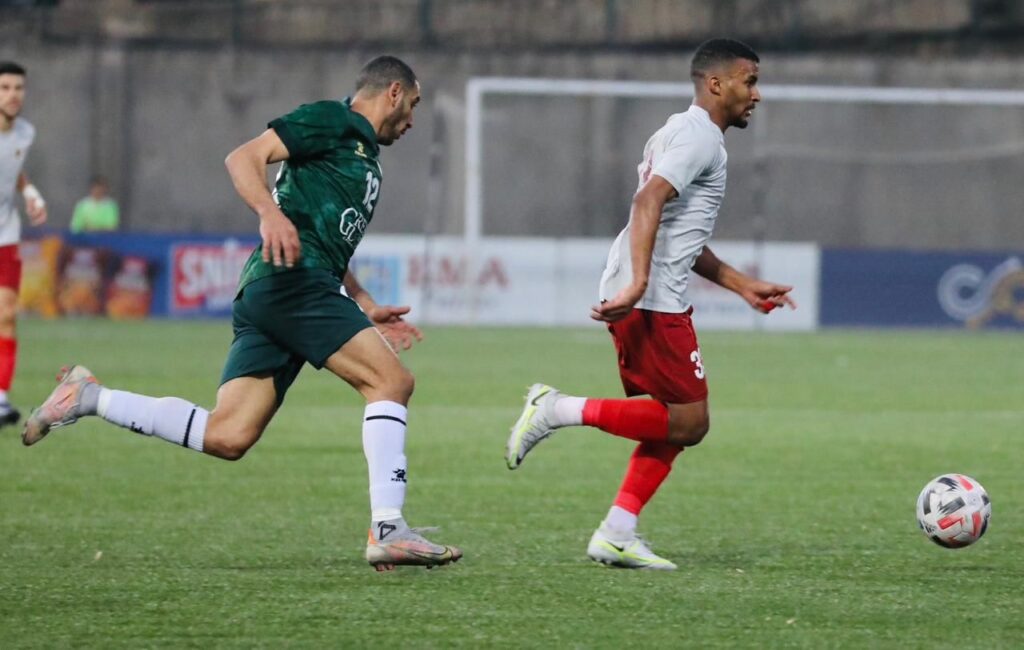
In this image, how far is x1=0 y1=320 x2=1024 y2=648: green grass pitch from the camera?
5.09m

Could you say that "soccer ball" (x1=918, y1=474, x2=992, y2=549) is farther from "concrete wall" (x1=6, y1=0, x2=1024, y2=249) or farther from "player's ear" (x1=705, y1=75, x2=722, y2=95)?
"concrete wall" (x1=6, y1=0, x2=1024, y2=249)

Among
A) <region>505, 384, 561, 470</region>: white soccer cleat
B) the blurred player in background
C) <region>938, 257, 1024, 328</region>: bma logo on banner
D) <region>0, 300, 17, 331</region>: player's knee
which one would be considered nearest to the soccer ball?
<region>505, 384, 561, 470</region>: white soccer cleat

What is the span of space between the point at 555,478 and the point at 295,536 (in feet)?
8.06

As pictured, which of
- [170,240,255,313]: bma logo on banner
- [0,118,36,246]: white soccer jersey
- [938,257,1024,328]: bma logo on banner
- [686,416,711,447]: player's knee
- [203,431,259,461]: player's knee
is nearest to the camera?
[203,431,259,461]: player's knee

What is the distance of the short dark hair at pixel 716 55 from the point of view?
6.42 m

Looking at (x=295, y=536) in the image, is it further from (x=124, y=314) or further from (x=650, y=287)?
(x=124, y=314)

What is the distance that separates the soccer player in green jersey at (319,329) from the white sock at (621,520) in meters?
0.61

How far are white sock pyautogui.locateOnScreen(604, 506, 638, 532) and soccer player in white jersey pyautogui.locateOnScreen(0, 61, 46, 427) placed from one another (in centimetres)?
532

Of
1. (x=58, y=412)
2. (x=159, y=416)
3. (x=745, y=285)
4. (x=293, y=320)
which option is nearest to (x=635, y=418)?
(x=745, y=285)

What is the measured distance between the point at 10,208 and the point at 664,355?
5.98 meters

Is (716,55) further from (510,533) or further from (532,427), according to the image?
(510,533)

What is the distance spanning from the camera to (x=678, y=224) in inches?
253

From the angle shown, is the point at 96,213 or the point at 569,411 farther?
the point at 96,213

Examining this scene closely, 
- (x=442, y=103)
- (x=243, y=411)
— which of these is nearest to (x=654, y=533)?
(x=243, y=411)
